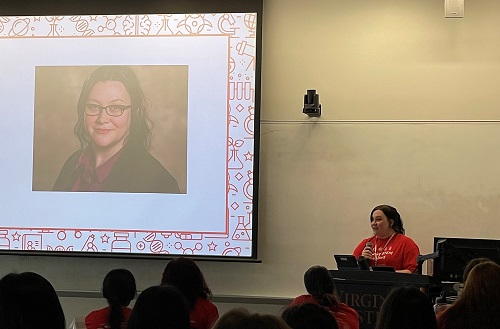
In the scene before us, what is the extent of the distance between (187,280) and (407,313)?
1.45 meters

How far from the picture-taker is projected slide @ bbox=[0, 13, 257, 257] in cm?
652

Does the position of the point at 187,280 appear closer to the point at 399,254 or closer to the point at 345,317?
the point at 345,317

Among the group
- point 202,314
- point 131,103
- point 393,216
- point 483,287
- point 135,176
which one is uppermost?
point 131,103

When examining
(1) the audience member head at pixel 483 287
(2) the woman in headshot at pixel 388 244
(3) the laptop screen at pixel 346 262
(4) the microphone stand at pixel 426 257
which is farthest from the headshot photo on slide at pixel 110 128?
(1) the audience member head at pixel 483 287

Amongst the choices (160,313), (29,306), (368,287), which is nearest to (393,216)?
(368,287)

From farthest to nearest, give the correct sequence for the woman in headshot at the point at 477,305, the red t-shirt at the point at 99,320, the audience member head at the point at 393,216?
the audience member head at the point at 393,216 < the red t-shirt at the point at 99,320 < the woman in headshot at the point at 477,305

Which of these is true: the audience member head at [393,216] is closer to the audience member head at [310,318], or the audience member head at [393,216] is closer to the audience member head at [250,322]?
the audience member head at [310,318]

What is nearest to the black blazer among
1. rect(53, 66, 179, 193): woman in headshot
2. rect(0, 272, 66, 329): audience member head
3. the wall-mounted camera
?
rect(53, 66, 179, 193): woman in headshot

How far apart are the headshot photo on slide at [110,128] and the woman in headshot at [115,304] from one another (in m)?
3.04

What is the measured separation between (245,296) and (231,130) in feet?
4.66

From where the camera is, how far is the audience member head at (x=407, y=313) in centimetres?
257

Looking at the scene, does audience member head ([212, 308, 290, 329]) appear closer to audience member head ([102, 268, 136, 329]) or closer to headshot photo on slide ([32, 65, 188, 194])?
audience member head ([102, 268, 136, 329])

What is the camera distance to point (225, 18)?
6594mm

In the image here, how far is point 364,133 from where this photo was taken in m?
6.60
